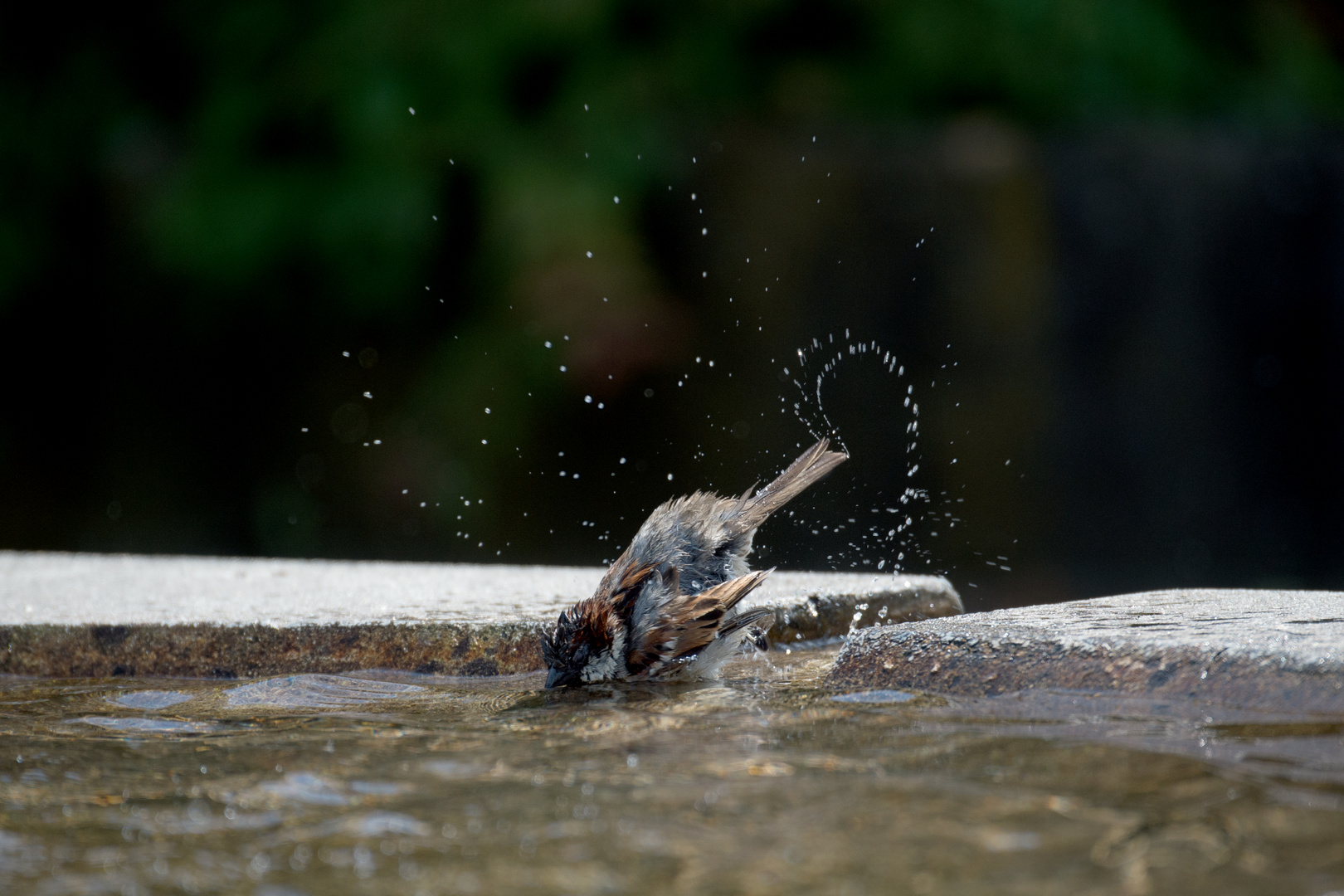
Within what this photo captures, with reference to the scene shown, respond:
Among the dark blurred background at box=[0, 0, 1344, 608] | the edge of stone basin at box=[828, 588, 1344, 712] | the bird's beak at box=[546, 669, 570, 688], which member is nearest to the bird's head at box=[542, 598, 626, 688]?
the bird's beak at box=[546, 669, 570, 688]

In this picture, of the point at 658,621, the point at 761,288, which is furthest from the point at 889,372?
the point at 658,621

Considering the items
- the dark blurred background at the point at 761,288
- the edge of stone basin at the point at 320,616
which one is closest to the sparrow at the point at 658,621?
the edge of stone basin at the point at 320,616

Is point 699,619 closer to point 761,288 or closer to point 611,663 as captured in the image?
point 611,663

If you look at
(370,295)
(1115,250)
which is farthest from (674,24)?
(1115,250)

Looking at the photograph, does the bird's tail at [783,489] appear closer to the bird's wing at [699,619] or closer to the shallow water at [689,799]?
the bird's wing at [699,619]

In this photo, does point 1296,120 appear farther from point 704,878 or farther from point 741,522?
point 704,878
